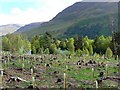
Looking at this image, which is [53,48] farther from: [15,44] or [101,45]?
[101,45]

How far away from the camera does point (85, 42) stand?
11356 centimetres

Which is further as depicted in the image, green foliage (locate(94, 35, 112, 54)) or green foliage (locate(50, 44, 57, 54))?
green foliage (locate(94, 35, 112, 54))

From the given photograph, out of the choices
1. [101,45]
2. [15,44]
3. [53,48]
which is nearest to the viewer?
[53,48]

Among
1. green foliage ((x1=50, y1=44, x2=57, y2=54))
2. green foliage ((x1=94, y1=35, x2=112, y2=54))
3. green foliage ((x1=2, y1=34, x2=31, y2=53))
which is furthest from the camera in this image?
green foliage ((x1=94, y1=35, x2=112, y2=54))

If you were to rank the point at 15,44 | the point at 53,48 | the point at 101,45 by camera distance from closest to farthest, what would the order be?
the point at 53,48 < the point at 15,44 < the point at 101,45

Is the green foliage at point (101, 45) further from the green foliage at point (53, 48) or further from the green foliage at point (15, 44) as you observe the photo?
the green foliage at point (15, 44)

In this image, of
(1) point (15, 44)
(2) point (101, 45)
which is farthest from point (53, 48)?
(2) point (101, 45)

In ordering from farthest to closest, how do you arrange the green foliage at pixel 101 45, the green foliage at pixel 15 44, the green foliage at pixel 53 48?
the green foliage at pixel 101 45 → the green foliage at pixel 53 48 → the green foliage at pixel 15 44

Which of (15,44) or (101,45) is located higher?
(15,44)

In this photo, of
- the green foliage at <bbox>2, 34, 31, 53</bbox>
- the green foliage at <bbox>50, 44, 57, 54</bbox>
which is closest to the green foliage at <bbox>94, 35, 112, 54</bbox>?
the green foliage at <bbox>50, 44, 57, 54</bbox>

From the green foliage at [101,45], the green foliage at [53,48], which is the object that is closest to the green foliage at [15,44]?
the green foliage at [53,48]

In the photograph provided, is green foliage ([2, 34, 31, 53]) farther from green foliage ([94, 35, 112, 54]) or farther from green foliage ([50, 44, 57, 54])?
green foliage ([94, 35, 112, 54])

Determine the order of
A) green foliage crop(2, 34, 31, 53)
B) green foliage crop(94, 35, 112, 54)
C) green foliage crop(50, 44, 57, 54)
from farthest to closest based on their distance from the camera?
1. green foliage crop(94, 35, 112, 54)
2. green foliage crop(50, 44, 57, 54)
3. green foliage crop(2, 34, 31, 53)

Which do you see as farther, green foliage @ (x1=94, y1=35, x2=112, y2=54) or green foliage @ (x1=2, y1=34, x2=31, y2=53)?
green foliage @ (x1=94, y1=35, x2=112, y2=54)
